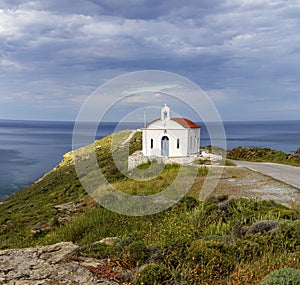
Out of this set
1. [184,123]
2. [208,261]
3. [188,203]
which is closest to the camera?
[208,261]

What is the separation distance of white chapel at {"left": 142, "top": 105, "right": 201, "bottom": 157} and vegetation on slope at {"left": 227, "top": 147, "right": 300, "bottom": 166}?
6.79 meters

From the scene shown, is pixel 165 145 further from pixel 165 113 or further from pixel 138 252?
pixel 138 252

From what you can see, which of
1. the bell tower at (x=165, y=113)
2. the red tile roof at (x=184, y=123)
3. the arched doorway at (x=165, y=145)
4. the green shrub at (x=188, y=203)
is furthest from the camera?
the arched doorway at (x=165, y=145)

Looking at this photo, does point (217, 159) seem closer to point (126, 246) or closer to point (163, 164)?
point (163, 164)

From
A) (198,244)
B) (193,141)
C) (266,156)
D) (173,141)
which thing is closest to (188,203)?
(198,244)

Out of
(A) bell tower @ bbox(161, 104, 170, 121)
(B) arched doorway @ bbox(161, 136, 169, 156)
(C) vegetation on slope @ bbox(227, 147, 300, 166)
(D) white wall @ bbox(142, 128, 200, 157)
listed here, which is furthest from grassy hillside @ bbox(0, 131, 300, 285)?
(C) vegetation on slope @ bbox(227, 147, 300, 166)

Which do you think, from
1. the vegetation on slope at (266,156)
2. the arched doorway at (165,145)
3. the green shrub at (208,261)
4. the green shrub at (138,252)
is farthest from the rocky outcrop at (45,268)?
the vegetation on slope at (266,156)

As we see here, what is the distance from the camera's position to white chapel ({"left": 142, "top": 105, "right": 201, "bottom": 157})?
22984 mm

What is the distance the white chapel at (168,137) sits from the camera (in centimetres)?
2298

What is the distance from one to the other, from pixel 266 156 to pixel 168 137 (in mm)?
9664

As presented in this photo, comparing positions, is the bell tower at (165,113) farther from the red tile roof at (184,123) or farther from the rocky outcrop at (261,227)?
the rocky outcrop at (261,227)

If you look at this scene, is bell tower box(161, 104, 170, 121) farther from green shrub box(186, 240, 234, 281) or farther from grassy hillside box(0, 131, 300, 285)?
green shrub box(186, 240, 234, 281)

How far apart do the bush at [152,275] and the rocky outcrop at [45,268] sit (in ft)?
1.39

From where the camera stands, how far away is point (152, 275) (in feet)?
15.6
